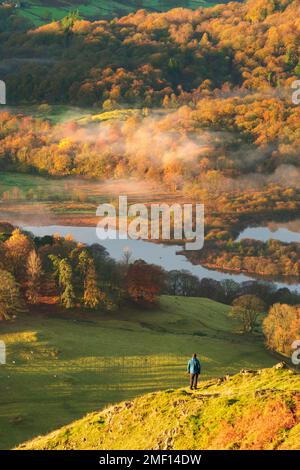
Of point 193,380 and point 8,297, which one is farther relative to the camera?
point 8,297

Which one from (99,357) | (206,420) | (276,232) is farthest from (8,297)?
(276,232)

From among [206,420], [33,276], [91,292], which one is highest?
[33,276]

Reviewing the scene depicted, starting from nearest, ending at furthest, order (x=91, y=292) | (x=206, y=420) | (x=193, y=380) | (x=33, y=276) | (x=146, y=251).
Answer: (x=206, y=420)
(x=193, y=380)
(x=91, y=292)
(x=33, y=276)
(x=146, y=251)

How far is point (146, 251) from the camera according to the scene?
111 meters

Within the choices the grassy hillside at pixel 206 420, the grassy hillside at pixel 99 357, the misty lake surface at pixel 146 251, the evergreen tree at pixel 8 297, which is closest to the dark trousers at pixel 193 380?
the grassy hillside at pixel 206 420

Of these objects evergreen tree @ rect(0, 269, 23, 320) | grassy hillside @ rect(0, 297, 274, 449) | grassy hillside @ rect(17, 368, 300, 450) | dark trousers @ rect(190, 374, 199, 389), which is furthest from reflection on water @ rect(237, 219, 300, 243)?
grassy hillside @ rect(17, 368, 300, 450)

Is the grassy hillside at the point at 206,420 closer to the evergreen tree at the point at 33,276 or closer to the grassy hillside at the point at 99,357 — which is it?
the grassy hillside at the point at 99,357

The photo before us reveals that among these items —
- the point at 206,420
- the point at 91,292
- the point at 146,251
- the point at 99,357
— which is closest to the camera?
the point at 206,420

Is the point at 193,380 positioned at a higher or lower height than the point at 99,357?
higher

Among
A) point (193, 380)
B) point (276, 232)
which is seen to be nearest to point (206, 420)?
point (193, 380)

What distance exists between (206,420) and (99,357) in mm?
32598

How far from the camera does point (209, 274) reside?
10188 centimetres

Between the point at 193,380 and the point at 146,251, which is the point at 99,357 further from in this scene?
the point at 146,251
